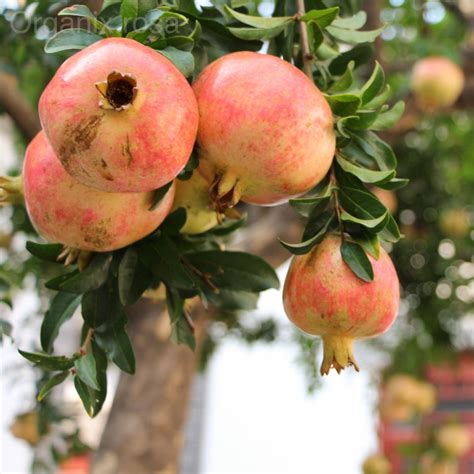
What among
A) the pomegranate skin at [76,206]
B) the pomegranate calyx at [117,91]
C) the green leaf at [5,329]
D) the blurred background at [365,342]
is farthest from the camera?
the blurred background at [365,342]

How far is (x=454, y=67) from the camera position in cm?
209

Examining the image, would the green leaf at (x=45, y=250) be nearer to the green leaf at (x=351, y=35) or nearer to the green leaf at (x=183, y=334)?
the green leaf at (x=183, y=334)

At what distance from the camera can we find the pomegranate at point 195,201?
67 centimetres

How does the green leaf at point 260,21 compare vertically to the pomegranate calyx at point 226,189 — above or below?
above

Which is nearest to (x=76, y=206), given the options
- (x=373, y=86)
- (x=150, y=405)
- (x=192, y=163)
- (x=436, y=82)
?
(x=192, y=163)

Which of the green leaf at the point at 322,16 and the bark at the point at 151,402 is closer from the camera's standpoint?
the green leaf at the point at 322,16

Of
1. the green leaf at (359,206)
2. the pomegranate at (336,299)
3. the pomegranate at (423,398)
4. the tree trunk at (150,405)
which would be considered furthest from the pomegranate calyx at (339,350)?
the pomegranate at (423,398)

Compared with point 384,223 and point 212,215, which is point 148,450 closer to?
point 212,215

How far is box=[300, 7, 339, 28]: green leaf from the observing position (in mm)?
657

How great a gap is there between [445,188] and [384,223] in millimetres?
1866

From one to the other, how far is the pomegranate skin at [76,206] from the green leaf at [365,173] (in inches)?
6.5

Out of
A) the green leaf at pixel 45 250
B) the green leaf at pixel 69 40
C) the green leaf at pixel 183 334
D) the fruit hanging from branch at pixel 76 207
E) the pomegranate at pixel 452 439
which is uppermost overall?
the green leaf at pixel 69 40

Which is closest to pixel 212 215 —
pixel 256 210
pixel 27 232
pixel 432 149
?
pixel 27 232

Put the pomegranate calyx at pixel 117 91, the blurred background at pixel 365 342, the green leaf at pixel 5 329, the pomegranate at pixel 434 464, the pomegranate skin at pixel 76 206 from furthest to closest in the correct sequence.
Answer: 1. the pomegranate at pixel 434 464
2. the blurred background at pixel 365 342
3. the green leaf at pixel 5 329
4. the pomegranate skin at pixel 76 206
5. the pomegranate calyx at pixel 117 91
